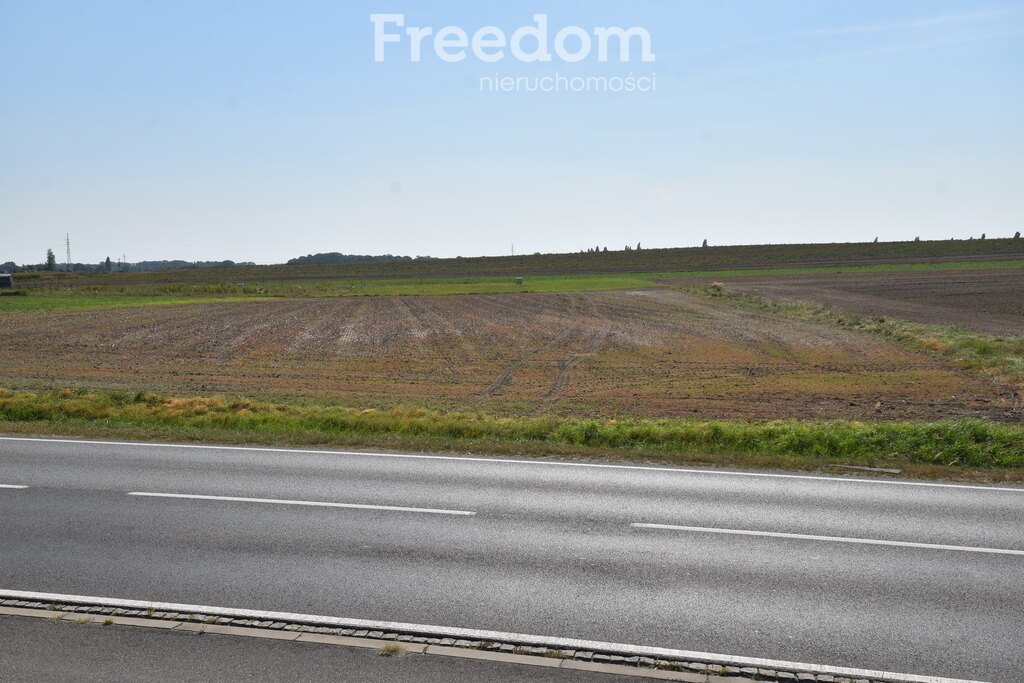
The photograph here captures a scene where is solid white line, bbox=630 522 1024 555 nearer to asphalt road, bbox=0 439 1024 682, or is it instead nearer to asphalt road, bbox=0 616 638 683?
asphalt road, bbox=0 439 1024 682

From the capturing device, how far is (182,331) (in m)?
41.7

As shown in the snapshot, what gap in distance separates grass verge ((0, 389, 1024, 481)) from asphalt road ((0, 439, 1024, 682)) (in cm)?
149

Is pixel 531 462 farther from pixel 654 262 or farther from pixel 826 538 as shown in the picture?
pixel 654 262

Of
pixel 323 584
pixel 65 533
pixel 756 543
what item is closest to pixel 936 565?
pixel 756 543

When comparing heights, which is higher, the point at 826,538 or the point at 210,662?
the point at 210,662

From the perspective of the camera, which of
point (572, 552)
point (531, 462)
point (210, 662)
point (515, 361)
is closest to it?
point (210, 662)

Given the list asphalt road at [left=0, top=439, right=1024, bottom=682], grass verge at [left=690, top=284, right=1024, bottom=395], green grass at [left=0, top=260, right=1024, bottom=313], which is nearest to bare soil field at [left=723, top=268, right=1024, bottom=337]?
grass verge at [left=690, top=284, right=1024, bottom=395]

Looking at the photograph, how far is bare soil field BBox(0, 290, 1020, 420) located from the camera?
76.4 feet

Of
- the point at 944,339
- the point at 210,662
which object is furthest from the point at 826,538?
the point at 944,339

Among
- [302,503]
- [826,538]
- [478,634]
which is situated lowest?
[826,538]

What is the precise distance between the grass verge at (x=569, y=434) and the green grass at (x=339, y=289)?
4124 cm

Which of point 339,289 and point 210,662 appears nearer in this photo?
point 210,662

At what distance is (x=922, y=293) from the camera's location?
201 ft

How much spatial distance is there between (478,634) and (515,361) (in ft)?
84.3
